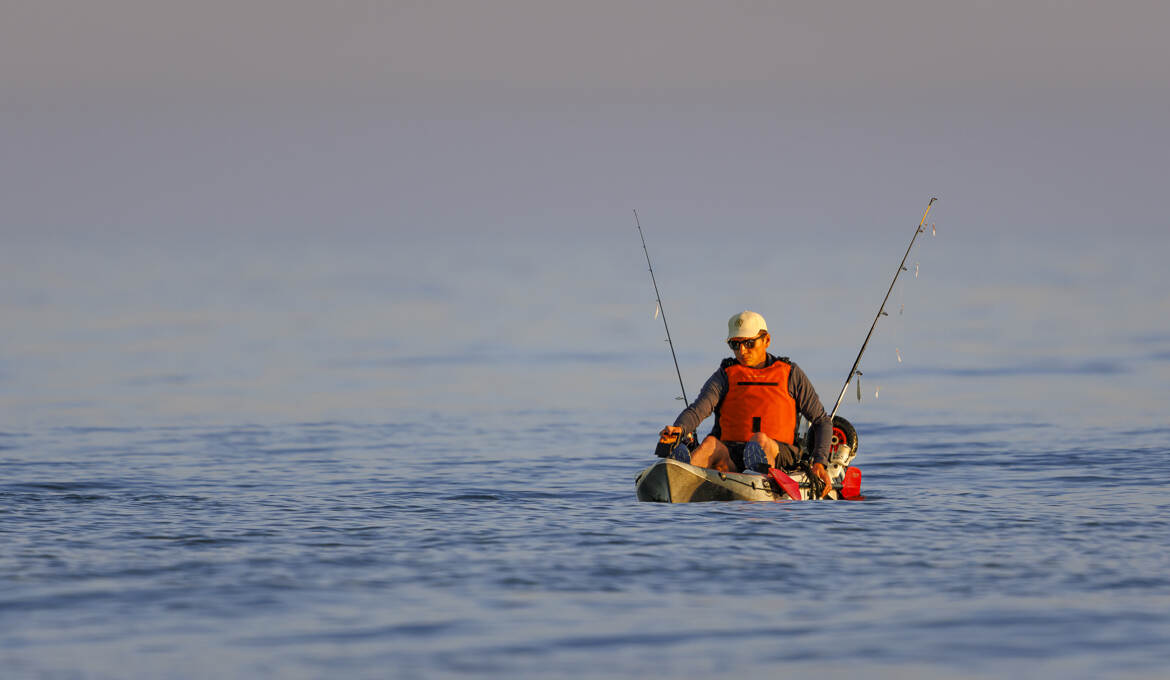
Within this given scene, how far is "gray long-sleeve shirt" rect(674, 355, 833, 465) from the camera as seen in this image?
1366cm

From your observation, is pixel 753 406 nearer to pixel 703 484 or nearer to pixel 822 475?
pixel 822 475

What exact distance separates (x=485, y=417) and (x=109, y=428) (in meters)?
4.54

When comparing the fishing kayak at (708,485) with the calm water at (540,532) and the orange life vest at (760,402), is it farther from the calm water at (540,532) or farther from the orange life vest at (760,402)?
the orange life vest at (760,402)

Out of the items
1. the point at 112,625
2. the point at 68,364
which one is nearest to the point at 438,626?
the point at 112,625

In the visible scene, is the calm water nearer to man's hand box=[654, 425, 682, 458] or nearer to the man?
man's hand box=[654, 425, 682, 458]

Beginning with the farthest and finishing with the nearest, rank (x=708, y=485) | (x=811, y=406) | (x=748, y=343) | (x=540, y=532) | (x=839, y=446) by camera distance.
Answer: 1. (x=839, y=446)
2. (x=811, y=406)
3. (x=748, y=343)
4. (x=708, y=485)
5. (x=540, y=532)

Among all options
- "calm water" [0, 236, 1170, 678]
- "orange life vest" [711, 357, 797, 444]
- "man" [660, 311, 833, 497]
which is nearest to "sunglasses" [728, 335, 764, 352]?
"man" [660, 311, 833, 497]

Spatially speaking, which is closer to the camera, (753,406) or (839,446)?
(753,406)

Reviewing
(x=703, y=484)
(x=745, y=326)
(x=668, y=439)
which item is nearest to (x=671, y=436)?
(x=668, y=439)

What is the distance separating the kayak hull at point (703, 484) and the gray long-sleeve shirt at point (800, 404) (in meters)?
0.52

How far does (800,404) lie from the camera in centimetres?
1382

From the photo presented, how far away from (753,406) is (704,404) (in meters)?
0.37

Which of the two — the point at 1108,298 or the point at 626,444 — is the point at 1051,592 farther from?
the point at 1108,298

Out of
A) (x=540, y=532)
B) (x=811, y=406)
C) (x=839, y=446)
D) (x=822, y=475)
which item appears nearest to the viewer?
(x=540, y=532)
